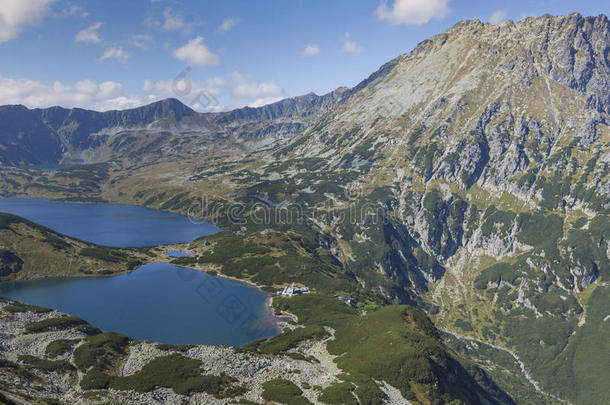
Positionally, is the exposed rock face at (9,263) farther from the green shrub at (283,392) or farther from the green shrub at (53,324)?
the green shrub at (283,392)

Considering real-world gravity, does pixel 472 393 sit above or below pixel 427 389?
below

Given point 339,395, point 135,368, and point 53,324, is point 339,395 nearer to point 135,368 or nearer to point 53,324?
point 135,368

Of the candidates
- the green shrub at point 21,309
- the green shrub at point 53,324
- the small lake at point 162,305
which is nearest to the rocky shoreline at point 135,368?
the green shrub at point 21,309

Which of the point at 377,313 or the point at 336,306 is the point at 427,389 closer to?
the point at 377,313

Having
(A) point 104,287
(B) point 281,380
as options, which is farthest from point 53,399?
(A) point 104,287

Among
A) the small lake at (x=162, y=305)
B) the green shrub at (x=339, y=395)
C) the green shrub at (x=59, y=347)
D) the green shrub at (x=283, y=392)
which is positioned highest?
the green shrub at (x=59, y=347)
